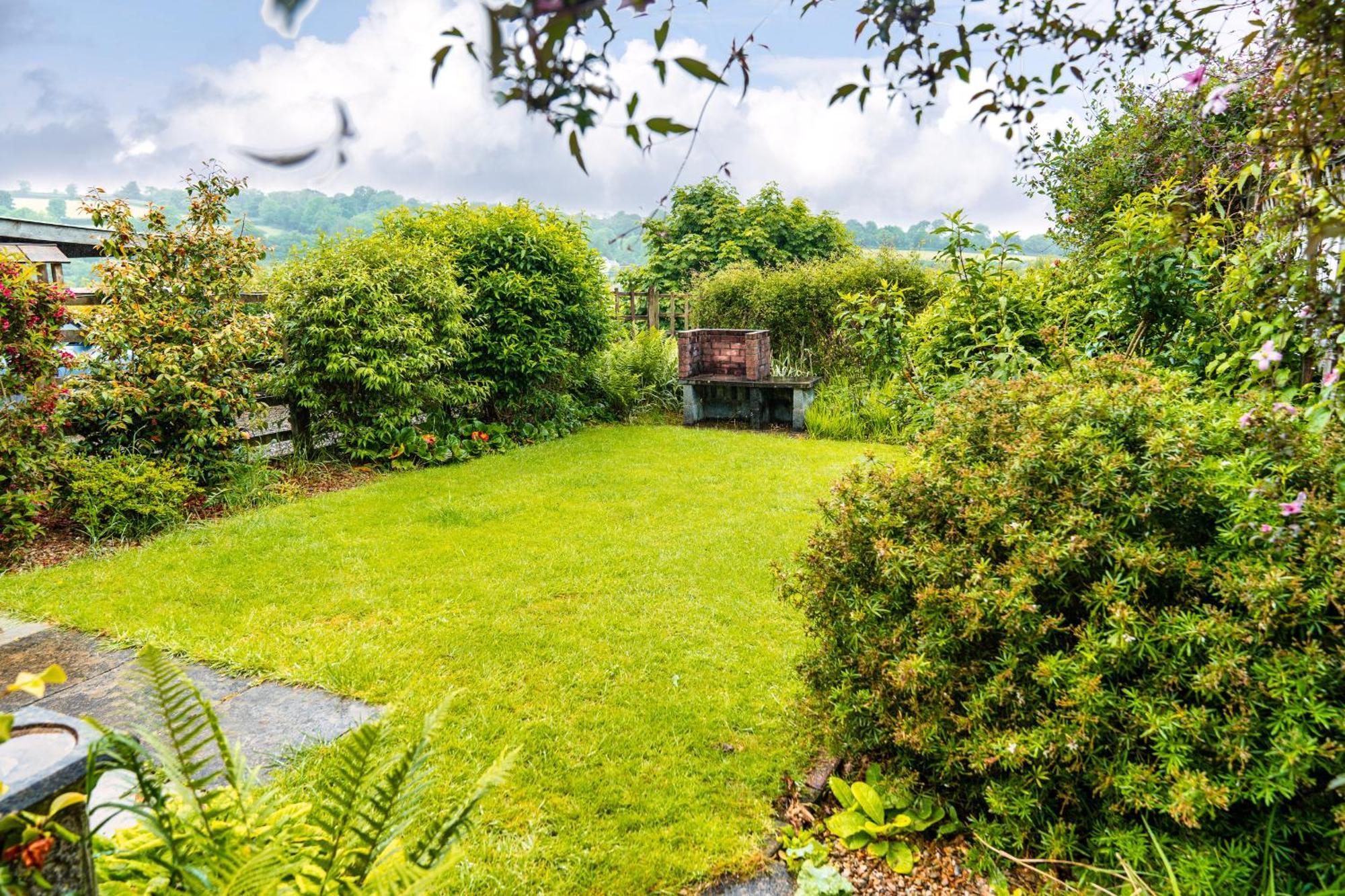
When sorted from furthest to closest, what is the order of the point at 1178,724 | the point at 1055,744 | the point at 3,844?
the point at 1055,744
the point at 1178,724
the point at 3,844

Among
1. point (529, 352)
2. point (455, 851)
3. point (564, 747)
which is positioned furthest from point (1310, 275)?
point (529, 352)

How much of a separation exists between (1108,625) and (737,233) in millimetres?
18769

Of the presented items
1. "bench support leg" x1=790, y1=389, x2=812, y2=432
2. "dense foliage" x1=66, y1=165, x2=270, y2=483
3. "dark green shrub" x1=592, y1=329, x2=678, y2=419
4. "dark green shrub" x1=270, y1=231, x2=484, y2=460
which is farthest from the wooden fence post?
"bench support leg" x1=790, y1=389, x2=812, y2=432

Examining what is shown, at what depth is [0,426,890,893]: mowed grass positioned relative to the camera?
2221 mm

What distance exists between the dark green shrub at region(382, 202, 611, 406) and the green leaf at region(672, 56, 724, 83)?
6.95 m

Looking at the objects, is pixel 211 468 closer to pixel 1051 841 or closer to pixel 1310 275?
pixel 1051 841

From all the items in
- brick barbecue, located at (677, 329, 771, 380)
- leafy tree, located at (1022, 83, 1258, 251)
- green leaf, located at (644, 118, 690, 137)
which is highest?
leafy tree, located at (1022, 83, 1258, 251)

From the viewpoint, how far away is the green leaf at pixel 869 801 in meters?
2.05

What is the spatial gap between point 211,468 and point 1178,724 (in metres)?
6.07

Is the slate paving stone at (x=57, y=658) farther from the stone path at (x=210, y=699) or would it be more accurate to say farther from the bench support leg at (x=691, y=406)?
the bench support leg at (x=691, y=406)

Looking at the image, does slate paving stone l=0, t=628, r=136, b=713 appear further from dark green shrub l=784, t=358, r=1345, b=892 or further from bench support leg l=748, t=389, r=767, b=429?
bench support leg l=748, t=389, r=767, b=429

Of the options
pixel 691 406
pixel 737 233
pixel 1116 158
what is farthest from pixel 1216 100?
pixel 737 233

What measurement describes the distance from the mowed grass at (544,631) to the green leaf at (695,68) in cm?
193

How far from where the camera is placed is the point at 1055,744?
1.74 meters
